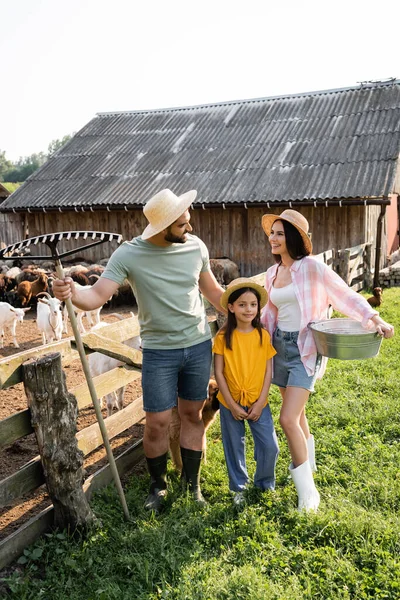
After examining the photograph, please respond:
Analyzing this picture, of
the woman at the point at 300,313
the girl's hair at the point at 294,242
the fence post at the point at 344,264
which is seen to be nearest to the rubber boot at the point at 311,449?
the woman at the point at 300,313

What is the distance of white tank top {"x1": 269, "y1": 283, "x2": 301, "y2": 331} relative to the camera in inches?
149

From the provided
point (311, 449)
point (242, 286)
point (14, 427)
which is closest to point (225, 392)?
point (242, 286)

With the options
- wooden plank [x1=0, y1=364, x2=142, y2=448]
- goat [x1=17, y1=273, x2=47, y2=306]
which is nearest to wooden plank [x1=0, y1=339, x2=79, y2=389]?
wooden plank [x1=0, y1=364, x2=142, y2=448]

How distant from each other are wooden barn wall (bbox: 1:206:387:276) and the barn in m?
0.03

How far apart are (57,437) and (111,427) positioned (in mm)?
1010

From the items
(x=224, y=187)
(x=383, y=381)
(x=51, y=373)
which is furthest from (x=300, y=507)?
(x=224, y=187)

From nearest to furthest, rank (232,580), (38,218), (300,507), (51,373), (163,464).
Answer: (232,580) → (51,373) → (300,507) → (163,464) → (38,218)

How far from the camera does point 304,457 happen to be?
3709mm

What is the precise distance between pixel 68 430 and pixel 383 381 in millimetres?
3972

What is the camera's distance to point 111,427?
444cm

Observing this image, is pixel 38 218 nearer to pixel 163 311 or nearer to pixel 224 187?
pixel 224 187

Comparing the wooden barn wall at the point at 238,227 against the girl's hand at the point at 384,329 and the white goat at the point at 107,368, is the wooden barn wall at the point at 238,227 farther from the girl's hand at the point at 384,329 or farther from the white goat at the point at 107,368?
the girl's hand at the point at 384,329

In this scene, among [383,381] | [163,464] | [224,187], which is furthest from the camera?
[224,187]

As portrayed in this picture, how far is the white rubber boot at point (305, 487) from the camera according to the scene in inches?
145
